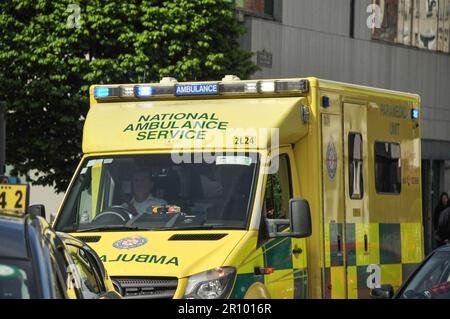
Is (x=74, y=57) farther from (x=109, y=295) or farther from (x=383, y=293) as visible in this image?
A: (x=109, y=295)

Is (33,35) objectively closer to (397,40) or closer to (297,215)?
(297,215)

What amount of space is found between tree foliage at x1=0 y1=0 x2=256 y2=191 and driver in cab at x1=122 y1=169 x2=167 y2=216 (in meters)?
8.37

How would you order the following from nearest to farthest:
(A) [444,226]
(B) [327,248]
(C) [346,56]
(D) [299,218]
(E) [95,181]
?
1. (D) [299,218]
2. (E) [95,181]
3. (B) [327,248]
4. (A) [444,226]
5. (C) [346,56]

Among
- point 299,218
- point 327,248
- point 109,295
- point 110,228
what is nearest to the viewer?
point 109,295

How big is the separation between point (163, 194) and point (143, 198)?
18 centimetres

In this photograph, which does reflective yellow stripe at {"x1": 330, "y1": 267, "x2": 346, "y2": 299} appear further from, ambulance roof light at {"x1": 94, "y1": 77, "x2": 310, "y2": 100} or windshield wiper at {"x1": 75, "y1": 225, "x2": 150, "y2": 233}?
windshield wiper at {"x1": 75, "y1": 225, "x2": 150, "y2": 233}

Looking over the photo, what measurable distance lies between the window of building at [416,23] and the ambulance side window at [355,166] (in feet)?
68.7

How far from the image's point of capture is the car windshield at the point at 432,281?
9188 mm

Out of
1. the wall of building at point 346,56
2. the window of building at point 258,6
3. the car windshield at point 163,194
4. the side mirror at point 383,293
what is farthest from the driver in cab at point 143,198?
the wall of building at point 346,56

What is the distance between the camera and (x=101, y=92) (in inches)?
459

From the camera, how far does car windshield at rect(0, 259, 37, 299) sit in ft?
17.5

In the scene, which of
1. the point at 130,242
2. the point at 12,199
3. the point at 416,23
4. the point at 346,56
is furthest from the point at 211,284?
the point at 416,23
